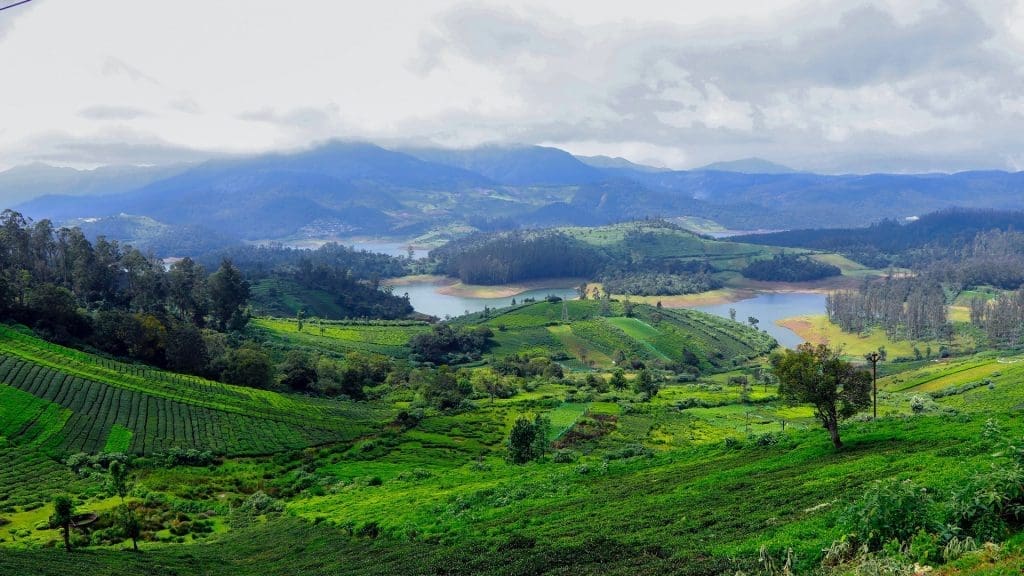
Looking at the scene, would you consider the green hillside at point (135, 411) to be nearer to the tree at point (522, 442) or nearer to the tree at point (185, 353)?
the tree at point (185, 353)

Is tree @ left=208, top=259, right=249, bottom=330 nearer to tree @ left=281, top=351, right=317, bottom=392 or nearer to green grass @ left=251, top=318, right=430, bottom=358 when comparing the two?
green grass @ left=251, top=318, right=430, bottom=358

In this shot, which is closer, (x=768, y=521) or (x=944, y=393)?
(x=768, y=521)

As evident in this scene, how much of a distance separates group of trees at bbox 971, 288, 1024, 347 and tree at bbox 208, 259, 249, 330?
502ft

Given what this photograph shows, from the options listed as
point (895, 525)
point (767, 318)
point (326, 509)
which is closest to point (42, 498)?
point (326, 509)

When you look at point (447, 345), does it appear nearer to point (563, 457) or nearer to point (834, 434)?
point (563, 457)

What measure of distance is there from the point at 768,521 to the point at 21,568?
26619 mm

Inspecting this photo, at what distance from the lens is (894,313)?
170 m

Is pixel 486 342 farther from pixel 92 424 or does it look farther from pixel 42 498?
pixel 42 498

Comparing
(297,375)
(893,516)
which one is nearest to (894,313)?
(297,375)

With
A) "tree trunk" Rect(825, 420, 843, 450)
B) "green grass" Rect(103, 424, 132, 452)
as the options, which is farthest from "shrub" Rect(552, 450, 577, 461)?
"green grass" Rect(103, 424, 132, 452)

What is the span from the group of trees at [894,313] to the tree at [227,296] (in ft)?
483

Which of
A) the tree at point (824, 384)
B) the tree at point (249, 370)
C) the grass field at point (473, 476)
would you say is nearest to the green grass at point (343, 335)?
the tree at point (249, 370)

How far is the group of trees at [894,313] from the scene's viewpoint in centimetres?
15925

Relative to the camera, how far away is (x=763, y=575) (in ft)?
50.4
